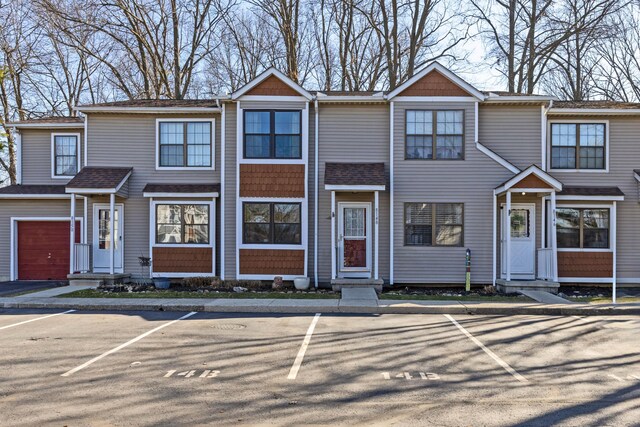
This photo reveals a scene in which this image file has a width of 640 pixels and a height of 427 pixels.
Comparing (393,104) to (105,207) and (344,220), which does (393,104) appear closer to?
(344,220)

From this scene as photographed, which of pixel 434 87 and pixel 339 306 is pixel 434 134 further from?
pixel 339 306

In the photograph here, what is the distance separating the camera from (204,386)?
267 inches

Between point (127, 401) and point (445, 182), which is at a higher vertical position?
point (445, 182)

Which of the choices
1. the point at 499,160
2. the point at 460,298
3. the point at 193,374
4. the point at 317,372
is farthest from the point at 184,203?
the point at 317,372

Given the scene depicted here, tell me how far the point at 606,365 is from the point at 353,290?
8.70m

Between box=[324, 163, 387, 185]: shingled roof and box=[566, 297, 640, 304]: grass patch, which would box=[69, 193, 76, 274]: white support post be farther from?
box=[566, 297, 640, 304]: grass patch

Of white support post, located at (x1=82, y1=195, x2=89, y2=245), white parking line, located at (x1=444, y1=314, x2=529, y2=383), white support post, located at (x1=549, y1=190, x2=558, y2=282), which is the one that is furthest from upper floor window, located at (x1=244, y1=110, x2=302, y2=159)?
white parking line, located at (x1=444, y1=314, x2=529, y2=383)

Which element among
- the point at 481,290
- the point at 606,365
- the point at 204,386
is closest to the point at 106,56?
the point at 481,290

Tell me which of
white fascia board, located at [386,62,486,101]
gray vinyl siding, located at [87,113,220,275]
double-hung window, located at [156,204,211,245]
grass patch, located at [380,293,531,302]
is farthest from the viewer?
gray vinyl siding, located at [87,113,220,275]

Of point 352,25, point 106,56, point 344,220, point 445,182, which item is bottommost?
point 344,220

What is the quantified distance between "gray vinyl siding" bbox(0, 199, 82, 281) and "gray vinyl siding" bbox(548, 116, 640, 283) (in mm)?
17801

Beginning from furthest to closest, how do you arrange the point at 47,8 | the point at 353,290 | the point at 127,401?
1. the point at 47,8
2. the point at 353,290
3. the point at 127,401

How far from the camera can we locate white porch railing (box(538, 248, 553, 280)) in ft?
54.6

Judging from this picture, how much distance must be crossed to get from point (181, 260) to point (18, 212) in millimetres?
6855
